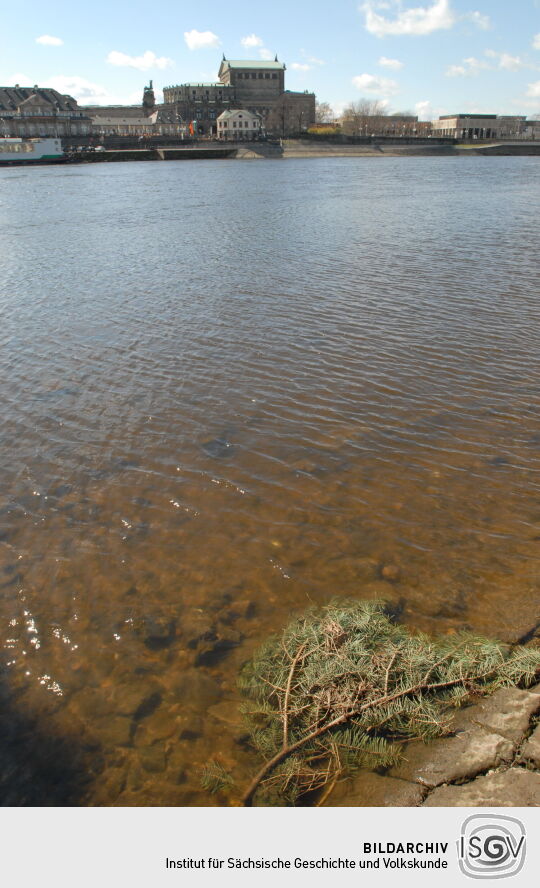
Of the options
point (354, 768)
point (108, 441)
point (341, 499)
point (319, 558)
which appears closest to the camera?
point (354, 768)

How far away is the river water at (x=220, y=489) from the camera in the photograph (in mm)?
4926

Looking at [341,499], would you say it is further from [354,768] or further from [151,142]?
[151,142]

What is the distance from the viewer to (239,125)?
16388 cm

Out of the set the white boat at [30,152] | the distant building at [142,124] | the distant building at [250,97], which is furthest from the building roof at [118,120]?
the white boat at [30,152]

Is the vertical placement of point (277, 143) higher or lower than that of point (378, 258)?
higher

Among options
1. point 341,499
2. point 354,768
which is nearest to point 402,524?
point 341,499

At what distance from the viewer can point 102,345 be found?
43.7 ft

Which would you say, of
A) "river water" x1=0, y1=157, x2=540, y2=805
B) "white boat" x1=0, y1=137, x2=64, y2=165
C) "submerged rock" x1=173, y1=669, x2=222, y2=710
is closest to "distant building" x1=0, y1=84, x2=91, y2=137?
"white boat" x1=0, y1=137, x2=64, y2=165

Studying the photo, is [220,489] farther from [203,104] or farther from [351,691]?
[203,104]

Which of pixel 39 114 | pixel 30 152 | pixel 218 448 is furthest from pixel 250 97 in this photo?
pixel 218 448

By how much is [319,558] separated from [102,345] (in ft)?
29.9

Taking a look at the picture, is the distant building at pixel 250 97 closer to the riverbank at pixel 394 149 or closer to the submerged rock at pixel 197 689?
the riverbank at pixel 394 149
